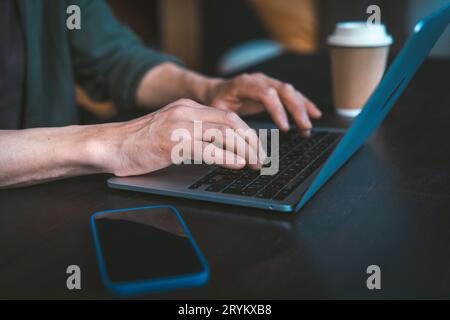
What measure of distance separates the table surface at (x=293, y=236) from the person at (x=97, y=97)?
1.7 inches

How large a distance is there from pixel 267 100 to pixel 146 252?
1.56 feet

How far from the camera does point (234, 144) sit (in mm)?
697

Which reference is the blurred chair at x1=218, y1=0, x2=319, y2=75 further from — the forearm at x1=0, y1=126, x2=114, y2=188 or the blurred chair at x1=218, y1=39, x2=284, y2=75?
the forearm at x1=0, y1=126, x2=114, y2=188

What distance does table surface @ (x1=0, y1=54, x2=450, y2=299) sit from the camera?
0.49 meters

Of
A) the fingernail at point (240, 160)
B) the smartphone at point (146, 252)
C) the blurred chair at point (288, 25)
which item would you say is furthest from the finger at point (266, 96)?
the blurred chair at point (288, 25)

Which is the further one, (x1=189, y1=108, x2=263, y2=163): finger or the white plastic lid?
the white plastic lid

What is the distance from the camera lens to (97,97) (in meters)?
1.39

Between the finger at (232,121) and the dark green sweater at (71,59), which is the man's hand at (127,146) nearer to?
the finger at (232,121)

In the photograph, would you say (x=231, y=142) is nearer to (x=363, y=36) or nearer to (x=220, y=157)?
(x=220, y=157)

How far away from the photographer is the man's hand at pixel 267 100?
919mm

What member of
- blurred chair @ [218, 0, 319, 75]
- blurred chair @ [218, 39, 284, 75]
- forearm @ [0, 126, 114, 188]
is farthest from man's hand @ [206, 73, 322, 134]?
blurred chair @ [218, 0, 319, 75]

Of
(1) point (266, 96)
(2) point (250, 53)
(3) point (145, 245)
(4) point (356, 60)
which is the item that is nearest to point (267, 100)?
(1) point (266, 96)

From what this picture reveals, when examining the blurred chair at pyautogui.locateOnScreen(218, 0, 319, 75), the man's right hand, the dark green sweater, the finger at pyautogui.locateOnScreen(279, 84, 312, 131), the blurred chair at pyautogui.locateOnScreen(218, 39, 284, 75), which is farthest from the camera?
the blurred chair at pyautogui.locateOnScreen(218, 0, 319, 75)

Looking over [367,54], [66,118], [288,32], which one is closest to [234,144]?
[367,54]
